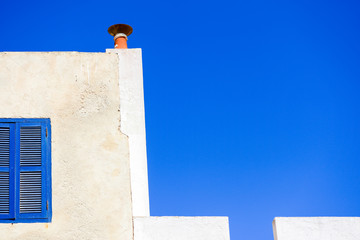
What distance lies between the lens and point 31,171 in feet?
26.1

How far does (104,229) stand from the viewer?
781 centimetres

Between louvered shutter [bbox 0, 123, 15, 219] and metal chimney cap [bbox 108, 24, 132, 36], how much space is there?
2.45 metres

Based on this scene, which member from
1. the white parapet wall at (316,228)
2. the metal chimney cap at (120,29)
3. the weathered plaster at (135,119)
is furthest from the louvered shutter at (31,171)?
the white parapet wall at (316,228)

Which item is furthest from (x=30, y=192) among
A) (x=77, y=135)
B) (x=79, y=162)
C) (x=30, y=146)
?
(x=77, y=135)

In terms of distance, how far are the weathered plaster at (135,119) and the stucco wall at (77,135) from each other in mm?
97

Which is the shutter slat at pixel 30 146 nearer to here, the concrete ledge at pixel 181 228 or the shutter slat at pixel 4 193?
the shutter slat at pixel 4 193

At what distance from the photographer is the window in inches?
305

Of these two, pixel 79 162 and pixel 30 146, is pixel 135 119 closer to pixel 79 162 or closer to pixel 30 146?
pixel 79 162

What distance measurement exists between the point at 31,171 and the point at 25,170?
8cm

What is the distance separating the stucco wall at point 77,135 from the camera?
780cm

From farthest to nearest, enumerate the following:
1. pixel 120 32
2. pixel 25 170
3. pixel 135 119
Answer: pixel 120 32 < pixel 135 119 < pixel 25 170

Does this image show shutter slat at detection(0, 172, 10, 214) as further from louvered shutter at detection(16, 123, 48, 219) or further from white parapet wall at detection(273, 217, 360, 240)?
white parapet wall at detection(273, 217, 360, 240)

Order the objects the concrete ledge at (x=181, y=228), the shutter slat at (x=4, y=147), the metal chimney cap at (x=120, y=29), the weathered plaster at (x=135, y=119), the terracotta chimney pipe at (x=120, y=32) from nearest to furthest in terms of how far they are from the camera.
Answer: the concrete ledge at (x=181, y=228), the shutter slat at (x=4, y=147), the weathered plaster at (x=135, y=119), the terracotta chimney pipe at (x=120, y=32), the metal chimney cap at (x=120, y=29)

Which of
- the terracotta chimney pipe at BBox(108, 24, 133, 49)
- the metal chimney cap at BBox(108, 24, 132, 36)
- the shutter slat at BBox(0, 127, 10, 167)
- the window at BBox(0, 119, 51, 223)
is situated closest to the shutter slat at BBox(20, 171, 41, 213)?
the window at BBox(0, 119, 51, 223)
